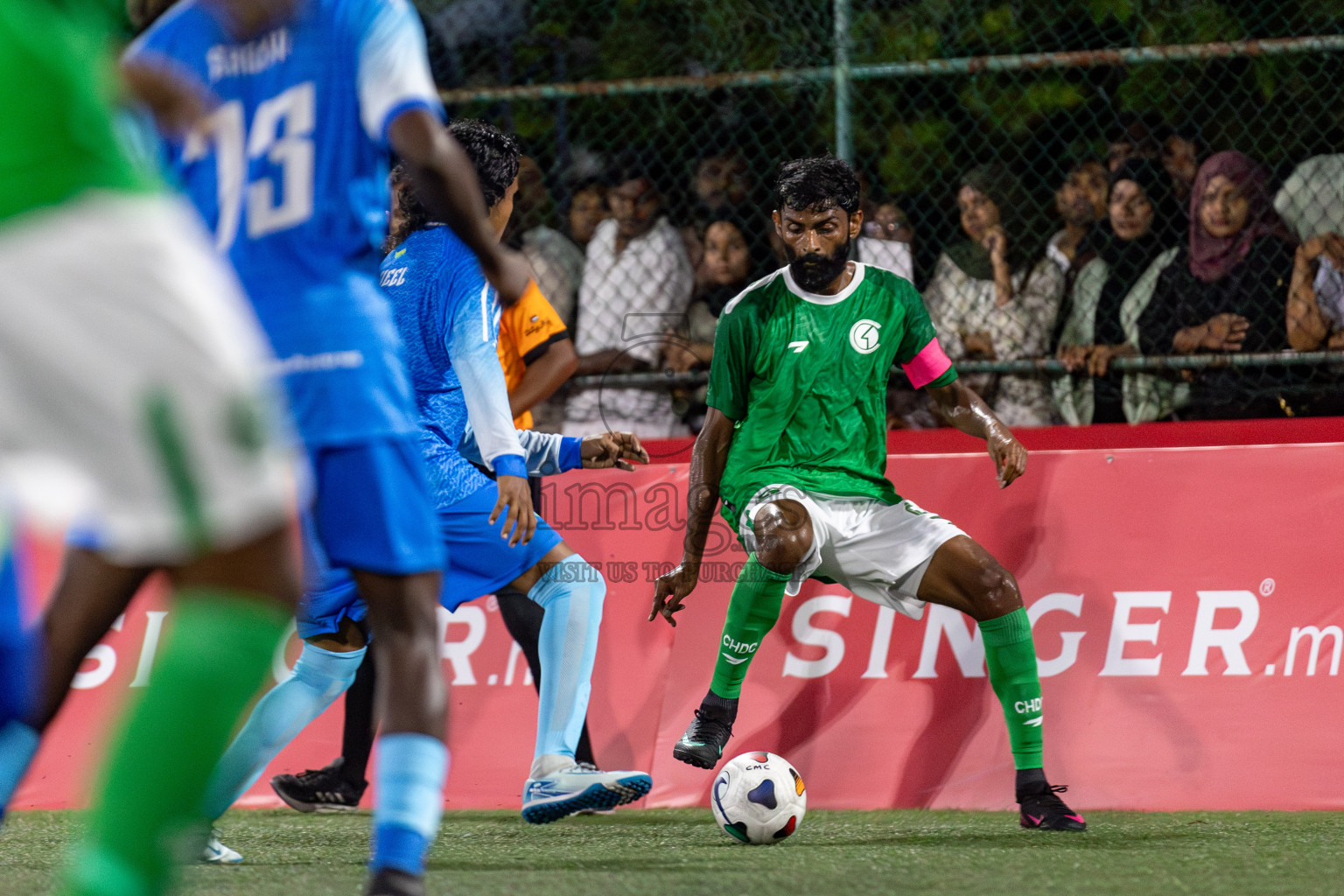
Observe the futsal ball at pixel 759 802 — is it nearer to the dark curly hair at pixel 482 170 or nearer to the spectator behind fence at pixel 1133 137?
the dark curly hair at pixel 482 170

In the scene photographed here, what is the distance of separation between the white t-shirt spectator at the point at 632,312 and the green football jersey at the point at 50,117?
14.8 feet

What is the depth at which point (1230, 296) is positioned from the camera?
5.82 m

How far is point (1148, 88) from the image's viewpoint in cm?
598

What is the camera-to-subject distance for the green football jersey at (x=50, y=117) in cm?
169

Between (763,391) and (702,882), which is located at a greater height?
(763,391)

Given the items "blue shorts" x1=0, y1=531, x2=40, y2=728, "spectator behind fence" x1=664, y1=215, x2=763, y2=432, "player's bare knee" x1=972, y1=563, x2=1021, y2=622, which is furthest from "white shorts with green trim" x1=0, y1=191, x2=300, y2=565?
"spectator behind fence" x1=664, y1=215, x2=763, y2=432

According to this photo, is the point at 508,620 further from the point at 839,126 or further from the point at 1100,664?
the point at 839,126

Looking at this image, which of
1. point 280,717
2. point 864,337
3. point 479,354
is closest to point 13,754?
point 280,717

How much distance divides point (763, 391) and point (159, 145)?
2.60 metres

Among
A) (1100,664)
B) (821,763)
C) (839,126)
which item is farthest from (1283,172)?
(821,763)

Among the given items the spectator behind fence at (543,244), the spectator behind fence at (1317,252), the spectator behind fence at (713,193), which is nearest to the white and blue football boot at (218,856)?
the spectator behind fence at (543,244)

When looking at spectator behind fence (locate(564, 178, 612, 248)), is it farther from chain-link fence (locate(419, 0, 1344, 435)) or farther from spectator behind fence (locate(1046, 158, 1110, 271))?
spectator behind fence (locate(1046, 158, 1110, 271))

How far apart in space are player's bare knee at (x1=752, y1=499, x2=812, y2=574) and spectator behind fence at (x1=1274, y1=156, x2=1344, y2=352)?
2.31 metres

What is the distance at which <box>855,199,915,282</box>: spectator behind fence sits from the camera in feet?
20.3
